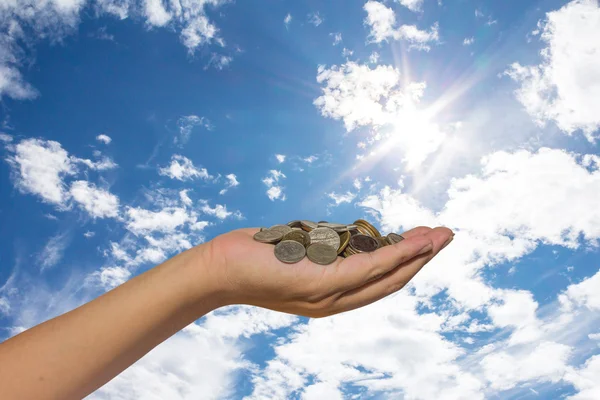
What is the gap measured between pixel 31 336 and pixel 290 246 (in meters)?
2.73

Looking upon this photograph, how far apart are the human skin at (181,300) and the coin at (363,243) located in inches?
21.0

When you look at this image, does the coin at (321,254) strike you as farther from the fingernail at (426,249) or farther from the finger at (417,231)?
the finger at (417,231)

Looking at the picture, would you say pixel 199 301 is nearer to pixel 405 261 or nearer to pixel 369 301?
pixel 369 301

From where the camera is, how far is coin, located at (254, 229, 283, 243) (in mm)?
5373

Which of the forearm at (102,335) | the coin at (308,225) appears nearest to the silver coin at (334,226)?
the coin at (308,225)

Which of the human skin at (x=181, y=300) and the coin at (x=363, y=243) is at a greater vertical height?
the coin at (x=363, y=243)

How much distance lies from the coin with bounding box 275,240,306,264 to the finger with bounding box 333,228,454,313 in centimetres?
70

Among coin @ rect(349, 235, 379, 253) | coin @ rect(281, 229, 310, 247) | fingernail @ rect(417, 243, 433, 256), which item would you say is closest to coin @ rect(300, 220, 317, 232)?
coin @ rect(281, 229, 310, 247)

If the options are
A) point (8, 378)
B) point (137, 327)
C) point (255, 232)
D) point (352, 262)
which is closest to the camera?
point (8, 378)

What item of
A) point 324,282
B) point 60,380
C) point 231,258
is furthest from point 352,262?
point 60,380

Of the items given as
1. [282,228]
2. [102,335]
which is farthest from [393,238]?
[102,335]

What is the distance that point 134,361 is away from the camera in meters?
4.25

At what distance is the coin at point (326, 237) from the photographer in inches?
226

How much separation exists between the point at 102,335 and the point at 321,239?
2.93 meters
